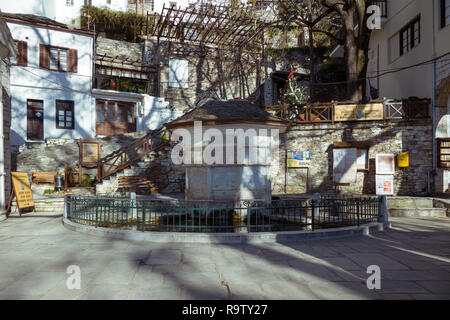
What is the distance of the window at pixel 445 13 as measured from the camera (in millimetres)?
14656

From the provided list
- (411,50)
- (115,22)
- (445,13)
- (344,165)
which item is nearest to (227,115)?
(344,165)

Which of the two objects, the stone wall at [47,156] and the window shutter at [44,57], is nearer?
the stone wall at [47,156]

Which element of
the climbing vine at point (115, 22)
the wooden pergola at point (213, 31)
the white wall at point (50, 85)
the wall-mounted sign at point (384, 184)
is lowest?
the wall-mounted sign at point (384, 184)

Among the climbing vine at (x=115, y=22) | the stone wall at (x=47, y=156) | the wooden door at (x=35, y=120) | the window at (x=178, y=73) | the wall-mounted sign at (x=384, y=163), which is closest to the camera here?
the stone wall at (x=47, y=156)

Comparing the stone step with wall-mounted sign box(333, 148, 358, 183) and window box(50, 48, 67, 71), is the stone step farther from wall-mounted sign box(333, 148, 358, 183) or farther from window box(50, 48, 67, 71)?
window box(50, 48, 67, 71)

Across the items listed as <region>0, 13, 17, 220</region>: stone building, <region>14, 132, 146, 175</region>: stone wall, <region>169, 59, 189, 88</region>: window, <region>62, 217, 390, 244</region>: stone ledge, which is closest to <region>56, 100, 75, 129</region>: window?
<region>14, 132, 146, 175</region>: stone wall

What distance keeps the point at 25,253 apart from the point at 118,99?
18633 millimetres

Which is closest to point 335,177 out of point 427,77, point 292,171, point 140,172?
point 292,171

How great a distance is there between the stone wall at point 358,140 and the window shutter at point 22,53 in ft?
54.4

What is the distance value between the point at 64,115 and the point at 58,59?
3.67 meters

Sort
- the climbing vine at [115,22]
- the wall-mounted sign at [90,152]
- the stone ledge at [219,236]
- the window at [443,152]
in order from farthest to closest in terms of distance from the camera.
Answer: the climbing vine at [115,22] < the wall-mounted sign at [90,152] < the window at [443,152] < the stone ledge at [219,236]

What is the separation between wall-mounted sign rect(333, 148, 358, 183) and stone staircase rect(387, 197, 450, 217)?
4414 millimetres

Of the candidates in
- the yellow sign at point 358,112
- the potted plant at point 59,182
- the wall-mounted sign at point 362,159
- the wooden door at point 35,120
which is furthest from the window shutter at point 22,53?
the wall-mounted sign at point 362,159

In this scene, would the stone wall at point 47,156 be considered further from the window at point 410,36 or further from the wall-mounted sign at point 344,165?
the window at point 410,36
